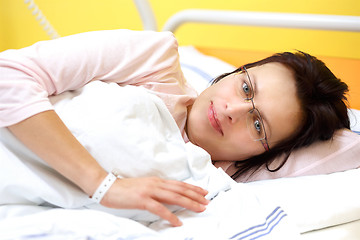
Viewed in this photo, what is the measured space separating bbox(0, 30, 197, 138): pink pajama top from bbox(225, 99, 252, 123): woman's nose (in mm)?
170

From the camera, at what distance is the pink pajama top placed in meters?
0.91

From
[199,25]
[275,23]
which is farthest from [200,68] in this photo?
[199,25]

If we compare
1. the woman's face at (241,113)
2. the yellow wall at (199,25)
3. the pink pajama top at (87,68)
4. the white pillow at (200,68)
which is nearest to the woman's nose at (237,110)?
the woman's face at (241,113)

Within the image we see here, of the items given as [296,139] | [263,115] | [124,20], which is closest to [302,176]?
[296,139]

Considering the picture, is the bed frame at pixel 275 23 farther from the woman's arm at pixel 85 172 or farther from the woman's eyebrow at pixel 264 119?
the woman's arm at pixel 85 172

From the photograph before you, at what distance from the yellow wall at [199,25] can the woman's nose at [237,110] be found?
1.13 metres

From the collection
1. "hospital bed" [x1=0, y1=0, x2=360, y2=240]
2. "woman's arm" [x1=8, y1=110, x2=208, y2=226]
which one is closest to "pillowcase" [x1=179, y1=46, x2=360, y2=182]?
"hospital bed" [x1=0, y1=0, x2=360, y2=240]

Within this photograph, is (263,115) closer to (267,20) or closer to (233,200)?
(233,200)

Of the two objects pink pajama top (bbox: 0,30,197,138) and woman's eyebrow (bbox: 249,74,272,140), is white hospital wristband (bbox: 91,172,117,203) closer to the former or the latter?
pink pajama top (bbox: 0,30,197,138)

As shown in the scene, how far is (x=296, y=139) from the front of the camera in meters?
1.33

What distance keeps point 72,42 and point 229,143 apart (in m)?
0.53

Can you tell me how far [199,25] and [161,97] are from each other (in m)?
1.40

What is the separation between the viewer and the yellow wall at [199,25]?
2.10 meters

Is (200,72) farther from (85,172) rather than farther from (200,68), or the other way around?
(85,172)
